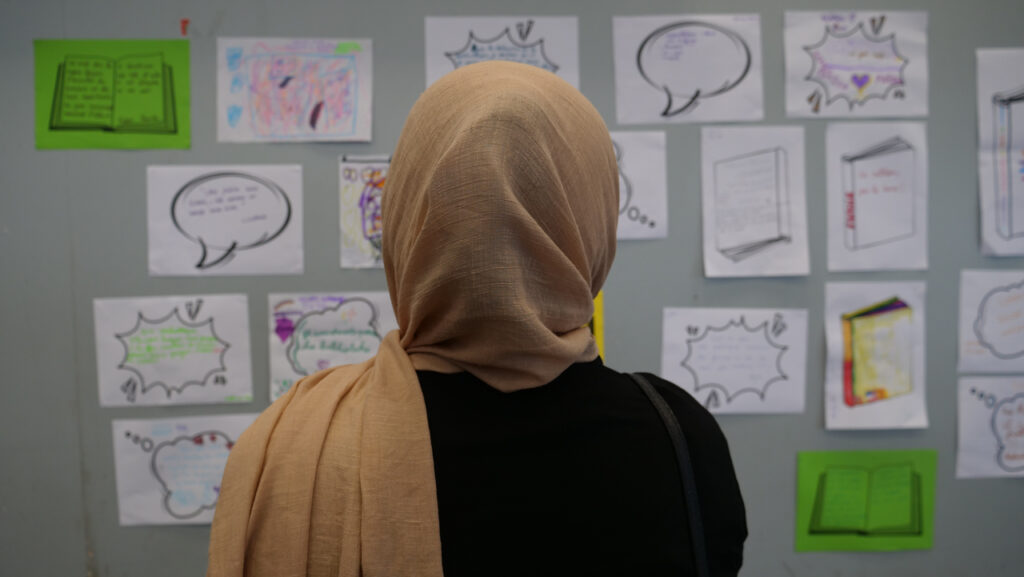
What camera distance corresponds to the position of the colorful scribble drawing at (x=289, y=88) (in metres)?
1.16

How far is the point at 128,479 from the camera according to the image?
1181 millimetres

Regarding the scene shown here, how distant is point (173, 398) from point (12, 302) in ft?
1.17

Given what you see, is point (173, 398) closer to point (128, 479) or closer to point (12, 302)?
point (128, 479)

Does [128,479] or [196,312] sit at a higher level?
[196,312]

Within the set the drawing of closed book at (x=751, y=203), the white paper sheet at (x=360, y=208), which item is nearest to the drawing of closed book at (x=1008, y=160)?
the drawing of closed book at (x=751, y=203)

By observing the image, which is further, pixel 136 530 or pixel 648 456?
pixel 136 530

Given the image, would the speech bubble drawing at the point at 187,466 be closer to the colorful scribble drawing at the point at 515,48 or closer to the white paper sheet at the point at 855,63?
the colorful scribble drawing at the point at 515,48

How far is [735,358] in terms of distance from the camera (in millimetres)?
1226

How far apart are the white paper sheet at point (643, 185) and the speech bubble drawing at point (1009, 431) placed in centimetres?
81

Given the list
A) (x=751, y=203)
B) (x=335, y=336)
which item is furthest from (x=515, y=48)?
(x=335, y=336)

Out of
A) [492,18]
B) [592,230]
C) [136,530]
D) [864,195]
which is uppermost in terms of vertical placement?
[492,18]

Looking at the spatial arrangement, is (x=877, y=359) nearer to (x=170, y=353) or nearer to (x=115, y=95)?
(x=170, y=353)

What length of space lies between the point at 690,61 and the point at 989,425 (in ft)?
3.21

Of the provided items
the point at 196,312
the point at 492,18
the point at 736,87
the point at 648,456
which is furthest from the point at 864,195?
the point at 196,312
